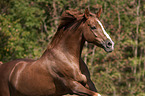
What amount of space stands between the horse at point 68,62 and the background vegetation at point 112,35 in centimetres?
820

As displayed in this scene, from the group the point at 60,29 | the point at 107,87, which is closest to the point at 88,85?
the point at 60,29

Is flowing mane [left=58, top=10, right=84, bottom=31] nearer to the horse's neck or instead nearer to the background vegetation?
the horse's neck

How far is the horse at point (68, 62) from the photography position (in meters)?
3.90

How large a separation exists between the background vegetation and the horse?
8.20 metres

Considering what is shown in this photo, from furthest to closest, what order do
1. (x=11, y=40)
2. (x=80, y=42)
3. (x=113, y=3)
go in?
(x=113, y=3) → (x=11, y=40) → (x=80, y=42)

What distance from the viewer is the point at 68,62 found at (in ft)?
13.1

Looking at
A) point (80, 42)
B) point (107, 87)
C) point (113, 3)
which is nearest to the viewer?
point (80, 42)

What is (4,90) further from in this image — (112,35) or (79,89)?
(112,35)

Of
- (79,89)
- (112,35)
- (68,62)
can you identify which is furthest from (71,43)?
(112,35)

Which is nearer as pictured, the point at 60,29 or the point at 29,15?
the point at 60,29

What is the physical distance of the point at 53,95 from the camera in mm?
4152

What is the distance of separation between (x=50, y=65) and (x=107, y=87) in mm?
9007

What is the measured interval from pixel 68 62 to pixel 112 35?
9.79m

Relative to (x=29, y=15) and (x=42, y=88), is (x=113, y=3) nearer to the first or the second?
(x=29, y=15)
